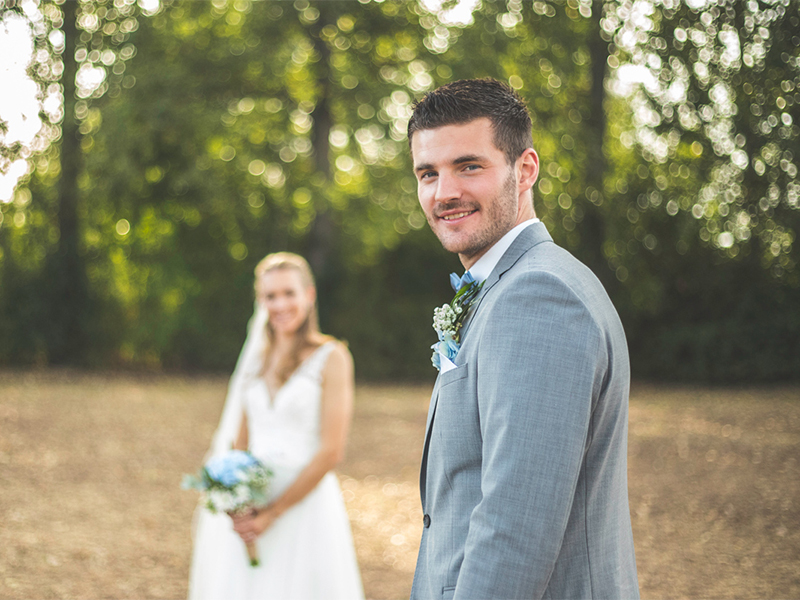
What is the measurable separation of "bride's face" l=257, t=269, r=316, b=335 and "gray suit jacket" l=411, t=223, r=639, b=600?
2.47 meters

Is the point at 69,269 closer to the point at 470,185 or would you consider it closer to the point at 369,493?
the point at 369,493

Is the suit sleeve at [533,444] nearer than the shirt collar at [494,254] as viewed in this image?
Yes

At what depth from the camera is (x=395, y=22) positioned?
60.4 ft

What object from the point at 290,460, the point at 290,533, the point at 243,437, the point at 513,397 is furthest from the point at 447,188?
the point at 243,437

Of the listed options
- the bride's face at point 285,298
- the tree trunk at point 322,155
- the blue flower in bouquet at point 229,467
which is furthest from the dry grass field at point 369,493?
the tree trunk at point 322,155

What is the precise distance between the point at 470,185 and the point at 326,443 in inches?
95.9

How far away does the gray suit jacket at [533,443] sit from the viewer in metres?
1.41

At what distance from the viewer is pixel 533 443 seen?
141cm

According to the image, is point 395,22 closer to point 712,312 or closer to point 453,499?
point 712,312

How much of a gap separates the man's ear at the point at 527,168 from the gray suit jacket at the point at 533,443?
0.14m

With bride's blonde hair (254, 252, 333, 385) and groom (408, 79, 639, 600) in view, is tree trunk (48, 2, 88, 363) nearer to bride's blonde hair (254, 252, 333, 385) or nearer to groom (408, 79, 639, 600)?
bride's blonde hair (254, 252, 333, 385)

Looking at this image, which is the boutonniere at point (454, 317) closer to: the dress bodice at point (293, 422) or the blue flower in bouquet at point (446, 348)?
the blue flower in bouquet at point (446, 348)

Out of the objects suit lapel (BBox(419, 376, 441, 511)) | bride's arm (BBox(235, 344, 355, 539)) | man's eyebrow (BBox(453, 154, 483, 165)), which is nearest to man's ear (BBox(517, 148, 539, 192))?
man's eyebrow (BBox(453, 154, 483, 165))

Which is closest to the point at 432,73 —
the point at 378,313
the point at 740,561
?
the point at 378,313
